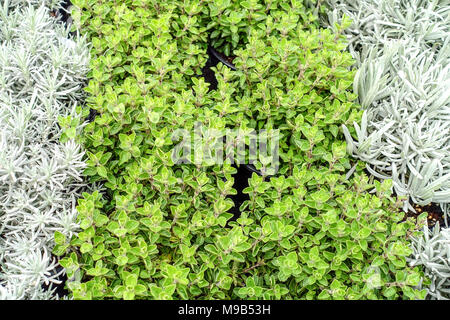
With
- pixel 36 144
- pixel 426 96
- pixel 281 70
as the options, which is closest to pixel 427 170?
pixel 426 96

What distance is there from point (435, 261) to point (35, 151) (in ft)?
7.00

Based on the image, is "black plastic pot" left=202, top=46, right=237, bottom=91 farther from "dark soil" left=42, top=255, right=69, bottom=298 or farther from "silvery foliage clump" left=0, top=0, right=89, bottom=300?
"dark soil" left=42, top=255, right=69, bottom=298

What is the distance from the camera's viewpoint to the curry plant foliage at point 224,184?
2006 millimetres

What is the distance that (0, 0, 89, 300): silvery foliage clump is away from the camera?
200 cm

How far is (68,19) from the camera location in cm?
308

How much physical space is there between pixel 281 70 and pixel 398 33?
3.35 feet

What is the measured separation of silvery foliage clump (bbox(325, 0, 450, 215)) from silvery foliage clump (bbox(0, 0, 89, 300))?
62.4 inches

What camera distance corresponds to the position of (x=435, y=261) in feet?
7.23

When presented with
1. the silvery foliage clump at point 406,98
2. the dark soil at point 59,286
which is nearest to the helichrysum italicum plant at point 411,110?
the silvery foliage clump at point 406,98

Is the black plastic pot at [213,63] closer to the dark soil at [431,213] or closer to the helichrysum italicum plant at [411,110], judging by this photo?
Answer: the helichrysum italicum plant at [411,110]

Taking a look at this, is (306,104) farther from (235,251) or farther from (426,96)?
(235,251)

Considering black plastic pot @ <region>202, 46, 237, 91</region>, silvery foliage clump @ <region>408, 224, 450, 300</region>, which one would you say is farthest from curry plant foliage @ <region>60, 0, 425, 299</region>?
black plastic pot @ <region>202, 46, 237, 91</region>

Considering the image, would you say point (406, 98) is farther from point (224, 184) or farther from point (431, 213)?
point (224, 184)

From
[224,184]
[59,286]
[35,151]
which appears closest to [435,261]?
[224,184]
